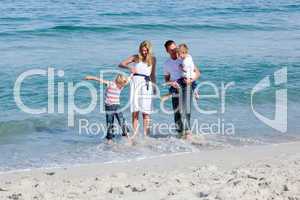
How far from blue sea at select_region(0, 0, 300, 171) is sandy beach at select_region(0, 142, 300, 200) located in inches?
22.9

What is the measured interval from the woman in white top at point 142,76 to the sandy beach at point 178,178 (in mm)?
1350

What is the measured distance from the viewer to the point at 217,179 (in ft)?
22.3

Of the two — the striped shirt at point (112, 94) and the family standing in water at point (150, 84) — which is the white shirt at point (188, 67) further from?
the striped shirt at point (112, 94)

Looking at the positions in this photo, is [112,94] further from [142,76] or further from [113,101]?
[142,76]

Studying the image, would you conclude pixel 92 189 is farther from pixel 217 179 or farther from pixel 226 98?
pixel 226 98

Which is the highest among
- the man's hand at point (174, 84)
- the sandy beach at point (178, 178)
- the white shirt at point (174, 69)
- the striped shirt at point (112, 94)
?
the white shirt at point (174, 69)

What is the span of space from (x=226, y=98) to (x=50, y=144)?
4388mm

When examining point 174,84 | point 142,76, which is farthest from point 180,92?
point 142,76

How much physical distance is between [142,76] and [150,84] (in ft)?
0.62

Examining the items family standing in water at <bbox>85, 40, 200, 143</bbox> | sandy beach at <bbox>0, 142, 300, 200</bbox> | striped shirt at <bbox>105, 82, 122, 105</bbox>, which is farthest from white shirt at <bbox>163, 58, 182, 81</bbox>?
sandy beach at <bbox>0, 142, 300, 200</bbox>

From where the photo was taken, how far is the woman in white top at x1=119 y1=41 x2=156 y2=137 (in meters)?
9.42

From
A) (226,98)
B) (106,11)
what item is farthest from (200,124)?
(106,11)

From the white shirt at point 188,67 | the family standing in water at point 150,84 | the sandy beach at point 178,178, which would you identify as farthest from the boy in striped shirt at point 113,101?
the sandy beach at point 178,178

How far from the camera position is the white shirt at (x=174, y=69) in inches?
372
